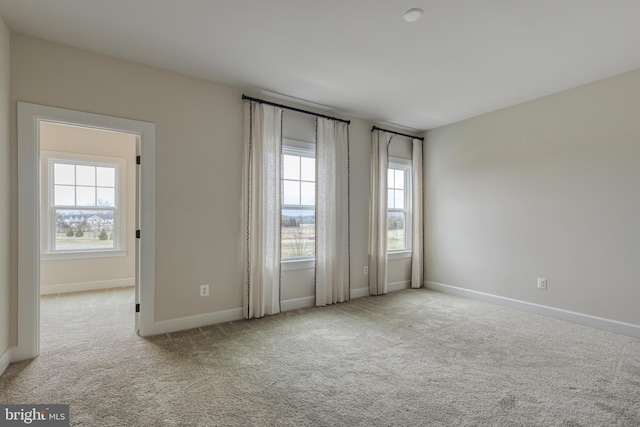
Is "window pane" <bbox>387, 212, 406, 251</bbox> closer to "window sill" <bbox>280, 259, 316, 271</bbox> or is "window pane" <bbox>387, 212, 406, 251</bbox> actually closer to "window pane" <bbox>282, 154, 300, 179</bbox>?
"window sill" <bbox>280, 259, 316, 271</bbox>

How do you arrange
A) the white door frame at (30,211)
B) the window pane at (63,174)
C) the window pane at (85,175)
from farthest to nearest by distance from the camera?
the window pane at (85,175) < the window pane at (63,174) < the white door frame at (30,211)

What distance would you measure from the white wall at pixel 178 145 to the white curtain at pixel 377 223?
2066 mm

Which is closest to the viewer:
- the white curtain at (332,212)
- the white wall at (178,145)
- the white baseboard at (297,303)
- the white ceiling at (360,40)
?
the white ceiling at (360,40)

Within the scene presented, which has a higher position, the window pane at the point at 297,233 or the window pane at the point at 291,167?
the window pane at the point at 291,167

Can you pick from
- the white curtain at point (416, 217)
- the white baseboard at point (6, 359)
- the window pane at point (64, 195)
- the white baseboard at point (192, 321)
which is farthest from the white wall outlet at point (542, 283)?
the window pane at point (64, 195)

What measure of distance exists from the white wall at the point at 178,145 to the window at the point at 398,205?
2.62 m

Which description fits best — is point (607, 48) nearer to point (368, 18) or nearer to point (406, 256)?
point (368, 18)

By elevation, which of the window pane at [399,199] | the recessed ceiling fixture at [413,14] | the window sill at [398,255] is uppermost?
the recessed ceiling fixture at [413,14]

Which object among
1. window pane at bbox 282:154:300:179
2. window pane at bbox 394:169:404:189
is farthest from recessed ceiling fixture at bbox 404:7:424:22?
window pane at bbox 394:169:404:189

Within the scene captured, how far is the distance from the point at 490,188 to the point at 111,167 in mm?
6075

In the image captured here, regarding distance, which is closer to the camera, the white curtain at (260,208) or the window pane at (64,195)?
the white curtain at (260,208)

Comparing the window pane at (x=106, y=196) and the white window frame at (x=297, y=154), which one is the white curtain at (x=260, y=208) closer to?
the white window frame at (x=297, y=154)

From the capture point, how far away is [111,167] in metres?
5.46

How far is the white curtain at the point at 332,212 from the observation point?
4.29 metres
